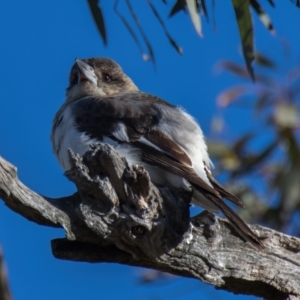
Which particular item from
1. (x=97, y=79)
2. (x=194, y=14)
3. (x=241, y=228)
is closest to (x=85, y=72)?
(x=97, y=79)

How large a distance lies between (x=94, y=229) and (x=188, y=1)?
0.98 meters

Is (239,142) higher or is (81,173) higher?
(239,142)

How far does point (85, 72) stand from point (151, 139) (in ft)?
3.47

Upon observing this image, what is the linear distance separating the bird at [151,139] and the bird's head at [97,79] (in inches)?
7.7

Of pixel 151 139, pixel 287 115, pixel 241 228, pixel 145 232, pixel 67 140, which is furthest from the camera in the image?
pixel 287 115

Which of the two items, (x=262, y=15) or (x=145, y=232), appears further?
(x=262, y=15)

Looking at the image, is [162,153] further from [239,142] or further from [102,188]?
[239,142]

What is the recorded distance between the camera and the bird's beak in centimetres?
442

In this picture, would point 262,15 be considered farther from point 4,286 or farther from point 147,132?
point 4,286

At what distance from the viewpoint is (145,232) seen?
2.85 m

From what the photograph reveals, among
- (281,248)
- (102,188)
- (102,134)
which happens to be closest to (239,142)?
(102,134)

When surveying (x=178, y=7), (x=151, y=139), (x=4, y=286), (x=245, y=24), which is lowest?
(x=4, y=286)

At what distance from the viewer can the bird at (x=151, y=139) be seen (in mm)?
3260

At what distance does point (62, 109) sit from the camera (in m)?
4.01
